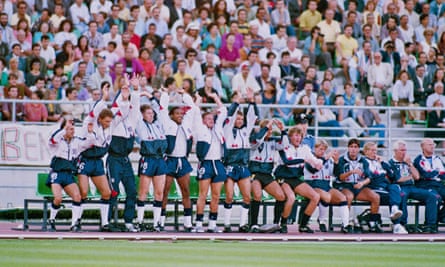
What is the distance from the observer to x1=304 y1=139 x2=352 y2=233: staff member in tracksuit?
865 inches

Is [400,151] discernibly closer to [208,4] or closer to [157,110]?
[157,110]

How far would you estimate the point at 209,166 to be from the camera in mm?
21312

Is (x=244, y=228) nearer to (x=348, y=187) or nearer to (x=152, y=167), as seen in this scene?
(x=152, y=167)

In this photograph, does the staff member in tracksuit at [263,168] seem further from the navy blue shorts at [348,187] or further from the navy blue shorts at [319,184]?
the navy blue shorts at [348,187]

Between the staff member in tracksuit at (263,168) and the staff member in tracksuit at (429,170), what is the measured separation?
9.43 feet

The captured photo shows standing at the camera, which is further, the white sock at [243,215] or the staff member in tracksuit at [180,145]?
the white sock at [243,215]

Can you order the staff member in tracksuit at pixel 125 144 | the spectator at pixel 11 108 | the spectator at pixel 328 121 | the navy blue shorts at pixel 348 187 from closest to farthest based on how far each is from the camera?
1. the staff member in tracksuit at pixel 125 144
2. the navy blue shorts at pixel 348 187
3. the spectator at pixel 11 108
4. the spectator at pixel 328 121

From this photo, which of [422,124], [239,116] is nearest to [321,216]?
[239,116]

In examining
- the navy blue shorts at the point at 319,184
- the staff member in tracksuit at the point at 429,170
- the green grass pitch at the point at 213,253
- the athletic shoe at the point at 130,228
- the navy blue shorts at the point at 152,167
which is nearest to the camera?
the green grass pitch at the point at 213,253

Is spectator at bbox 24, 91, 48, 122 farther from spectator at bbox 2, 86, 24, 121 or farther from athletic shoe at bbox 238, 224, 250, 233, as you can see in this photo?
athletic shoe at bbox 238, 224, 250, 233

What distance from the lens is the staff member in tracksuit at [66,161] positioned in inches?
811

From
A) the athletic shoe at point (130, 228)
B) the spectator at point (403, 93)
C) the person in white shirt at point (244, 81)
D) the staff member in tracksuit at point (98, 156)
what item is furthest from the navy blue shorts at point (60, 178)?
the spectator at point (403, 93)

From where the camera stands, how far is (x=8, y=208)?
24.5 meters

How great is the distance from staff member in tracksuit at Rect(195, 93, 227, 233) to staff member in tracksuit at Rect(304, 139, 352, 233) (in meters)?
1.74
